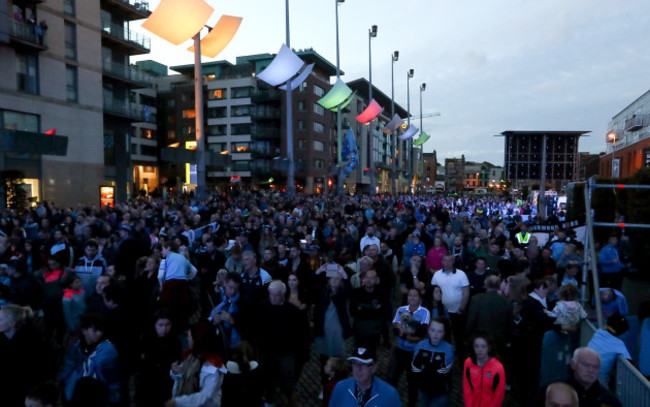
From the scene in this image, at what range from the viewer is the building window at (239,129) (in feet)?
214

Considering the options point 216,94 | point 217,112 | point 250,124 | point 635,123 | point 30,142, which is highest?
point 216,94

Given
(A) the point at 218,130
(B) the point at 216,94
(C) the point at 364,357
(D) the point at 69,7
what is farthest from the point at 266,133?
(C) the point at 364,357

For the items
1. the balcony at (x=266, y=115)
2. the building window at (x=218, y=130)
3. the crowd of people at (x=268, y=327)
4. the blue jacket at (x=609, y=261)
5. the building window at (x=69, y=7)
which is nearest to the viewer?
the crowd of people at (x=268, y=327)

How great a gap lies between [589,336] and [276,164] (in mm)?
25348

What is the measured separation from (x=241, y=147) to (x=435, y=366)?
6345 centimetres

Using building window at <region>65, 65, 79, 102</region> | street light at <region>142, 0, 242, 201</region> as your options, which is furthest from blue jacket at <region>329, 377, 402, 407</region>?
building window at <region>65, 65, 79, 102</region>

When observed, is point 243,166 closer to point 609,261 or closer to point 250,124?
point 250,124

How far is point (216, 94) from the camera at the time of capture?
66.9 m

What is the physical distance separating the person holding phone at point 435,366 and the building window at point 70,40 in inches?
1366

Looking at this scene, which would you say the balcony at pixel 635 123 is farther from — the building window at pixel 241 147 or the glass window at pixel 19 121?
the glass window at pixel 19 121

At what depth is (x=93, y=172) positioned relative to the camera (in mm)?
32906

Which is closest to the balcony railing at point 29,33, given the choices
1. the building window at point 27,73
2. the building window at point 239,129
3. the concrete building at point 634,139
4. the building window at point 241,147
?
the building window at point 27,73

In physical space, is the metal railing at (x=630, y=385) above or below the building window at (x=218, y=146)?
below

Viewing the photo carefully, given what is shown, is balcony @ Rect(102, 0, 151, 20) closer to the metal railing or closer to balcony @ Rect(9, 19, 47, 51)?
balcony @ Rect(9, 19, 47, 51)
